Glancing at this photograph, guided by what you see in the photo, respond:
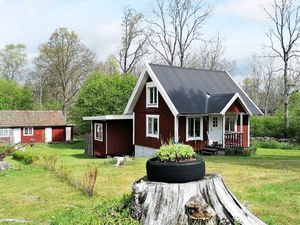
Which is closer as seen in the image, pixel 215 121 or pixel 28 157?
pixel 28 157

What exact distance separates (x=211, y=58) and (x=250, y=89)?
867 inches

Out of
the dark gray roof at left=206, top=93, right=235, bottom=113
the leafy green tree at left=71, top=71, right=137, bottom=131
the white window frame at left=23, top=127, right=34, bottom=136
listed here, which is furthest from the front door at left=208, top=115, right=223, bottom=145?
the white window frame at left=23, top=127, right=34, bottom=136

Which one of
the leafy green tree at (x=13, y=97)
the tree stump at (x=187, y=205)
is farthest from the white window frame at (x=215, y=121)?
the leafy green tree at (x=13, y=97)

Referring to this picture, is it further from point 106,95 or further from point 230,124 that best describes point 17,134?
point 230,124

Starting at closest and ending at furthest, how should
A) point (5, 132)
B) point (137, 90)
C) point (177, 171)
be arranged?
point (177, 171)
point (137, 90)
point (5, 132)

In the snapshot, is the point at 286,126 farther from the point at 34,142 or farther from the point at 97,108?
the point at 34,142

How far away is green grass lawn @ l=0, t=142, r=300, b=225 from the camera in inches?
320

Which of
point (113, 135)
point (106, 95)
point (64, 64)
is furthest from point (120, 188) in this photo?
point (64, 64)

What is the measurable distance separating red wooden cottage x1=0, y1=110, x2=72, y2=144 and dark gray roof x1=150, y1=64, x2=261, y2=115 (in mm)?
20960

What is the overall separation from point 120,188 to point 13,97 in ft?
135

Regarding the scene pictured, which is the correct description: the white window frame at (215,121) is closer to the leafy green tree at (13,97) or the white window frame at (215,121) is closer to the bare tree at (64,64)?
the bare tree at (64,64)

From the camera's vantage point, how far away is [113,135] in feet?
84.1

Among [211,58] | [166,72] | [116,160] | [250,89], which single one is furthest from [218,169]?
[250,89]

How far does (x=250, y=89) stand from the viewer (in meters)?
67.2
